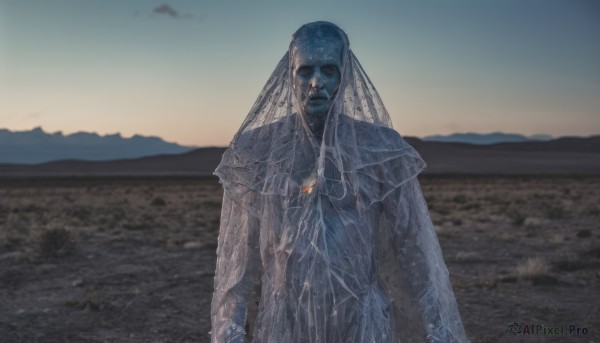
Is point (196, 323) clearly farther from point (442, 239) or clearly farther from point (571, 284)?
point (442, 239)

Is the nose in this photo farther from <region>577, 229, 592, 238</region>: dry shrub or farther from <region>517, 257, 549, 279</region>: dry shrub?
<region>577, 229, 592, 238</region>: dry shrub

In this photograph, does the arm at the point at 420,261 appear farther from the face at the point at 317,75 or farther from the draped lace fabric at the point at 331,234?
the face at the point at 317,75

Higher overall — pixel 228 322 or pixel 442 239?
pixel 228 322

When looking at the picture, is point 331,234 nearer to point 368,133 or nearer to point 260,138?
point 368,133

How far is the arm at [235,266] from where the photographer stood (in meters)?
2.26

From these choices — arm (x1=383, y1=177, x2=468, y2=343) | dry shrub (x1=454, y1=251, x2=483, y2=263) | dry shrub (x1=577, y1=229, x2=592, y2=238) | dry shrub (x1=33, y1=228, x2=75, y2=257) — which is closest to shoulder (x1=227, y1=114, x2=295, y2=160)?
arm (x1=383, y1=177, x2=468, y2=343)

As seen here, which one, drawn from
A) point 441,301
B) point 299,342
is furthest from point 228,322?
point 441,301

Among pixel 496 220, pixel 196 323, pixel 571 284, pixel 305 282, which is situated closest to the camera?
pixel 305 282

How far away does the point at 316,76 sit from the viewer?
2182 millimetres

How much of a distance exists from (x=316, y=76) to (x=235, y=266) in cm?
75

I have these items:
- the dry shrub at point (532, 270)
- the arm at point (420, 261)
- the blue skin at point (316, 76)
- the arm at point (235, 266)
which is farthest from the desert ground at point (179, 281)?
the blue skin at point (316, 76)

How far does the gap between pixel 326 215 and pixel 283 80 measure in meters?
0.59

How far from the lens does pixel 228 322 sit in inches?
87.7

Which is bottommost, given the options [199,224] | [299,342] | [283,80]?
[199,224]
